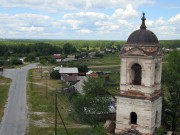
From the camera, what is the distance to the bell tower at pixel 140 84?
62.0 ft

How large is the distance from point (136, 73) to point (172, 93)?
7.55 m

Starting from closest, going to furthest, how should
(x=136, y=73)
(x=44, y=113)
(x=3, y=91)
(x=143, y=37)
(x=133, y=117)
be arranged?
(x=143, y=37) → (x=133, y=117) → (x=136, y=73) → (x=44, y=113) → (x=3, y=91)

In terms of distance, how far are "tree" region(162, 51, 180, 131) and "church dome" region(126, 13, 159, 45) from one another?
7378 millimetres

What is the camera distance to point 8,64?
103 meters

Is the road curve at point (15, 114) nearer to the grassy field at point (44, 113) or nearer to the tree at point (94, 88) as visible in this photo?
the grassy field at point (44, 113)

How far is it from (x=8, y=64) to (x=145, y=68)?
88909mm

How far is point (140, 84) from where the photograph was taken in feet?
63.9

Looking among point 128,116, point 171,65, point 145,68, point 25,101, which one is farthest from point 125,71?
point 25,101

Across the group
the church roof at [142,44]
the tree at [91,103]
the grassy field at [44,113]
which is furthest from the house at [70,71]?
the church roof at [142,44]

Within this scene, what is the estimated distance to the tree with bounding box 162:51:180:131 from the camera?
1006 inches

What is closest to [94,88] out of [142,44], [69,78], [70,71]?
[142,44]

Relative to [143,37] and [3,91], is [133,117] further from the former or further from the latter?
[3,91]

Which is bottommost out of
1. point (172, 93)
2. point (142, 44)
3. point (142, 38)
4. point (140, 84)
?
point (172, 93)

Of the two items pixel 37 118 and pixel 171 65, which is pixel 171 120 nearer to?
pixel 171 65
